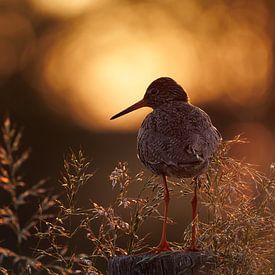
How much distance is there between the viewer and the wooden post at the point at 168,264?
211 inches

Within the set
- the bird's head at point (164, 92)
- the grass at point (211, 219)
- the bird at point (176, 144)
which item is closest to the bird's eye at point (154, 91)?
the bird's head at point (164, 92)

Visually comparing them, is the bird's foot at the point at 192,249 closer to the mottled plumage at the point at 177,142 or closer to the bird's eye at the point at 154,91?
the mottled plumage at the point at 177,142

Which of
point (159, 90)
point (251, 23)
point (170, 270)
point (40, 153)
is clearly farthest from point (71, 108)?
point (170, 270)

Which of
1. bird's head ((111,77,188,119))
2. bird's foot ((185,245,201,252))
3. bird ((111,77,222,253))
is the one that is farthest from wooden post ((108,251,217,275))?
bird's head ((111,77,188,119))

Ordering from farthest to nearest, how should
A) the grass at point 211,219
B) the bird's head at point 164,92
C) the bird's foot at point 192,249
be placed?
the bird's head at point 164,92 < the bird's foot at point 192,249 < the grass at point 211,219

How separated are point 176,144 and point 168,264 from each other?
1.68 m

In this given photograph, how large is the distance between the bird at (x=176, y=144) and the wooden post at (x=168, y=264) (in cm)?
95

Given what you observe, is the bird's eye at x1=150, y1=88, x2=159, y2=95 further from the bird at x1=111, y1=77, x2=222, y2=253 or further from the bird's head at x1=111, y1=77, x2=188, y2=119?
the bird at x1=111, y1=77, x2=222, y2=253

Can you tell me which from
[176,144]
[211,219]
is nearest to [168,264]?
[211,219]

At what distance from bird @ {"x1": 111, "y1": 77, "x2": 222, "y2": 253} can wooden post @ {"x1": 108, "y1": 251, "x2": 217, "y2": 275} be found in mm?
951

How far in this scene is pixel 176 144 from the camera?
690cm

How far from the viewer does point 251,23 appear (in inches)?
1022

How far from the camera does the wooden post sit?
5348 millimetres

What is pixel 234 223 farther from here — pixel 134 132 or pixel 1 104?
pixel 1 104
